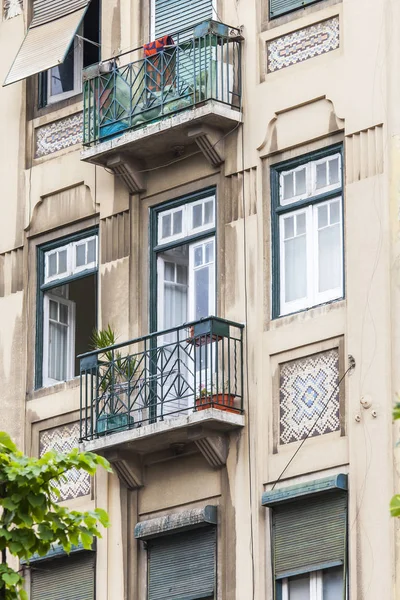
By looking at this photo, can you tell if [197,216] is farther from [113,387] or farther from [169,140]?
[113,387]

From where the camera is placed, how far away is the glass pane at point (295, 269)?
27.2m

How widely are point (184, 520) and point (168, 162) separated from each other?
15.0 feet

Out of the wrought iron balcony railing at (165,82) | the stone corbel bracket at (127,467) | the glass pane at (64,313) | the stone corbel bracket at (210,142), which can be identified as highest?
the wrought iron balcony railing at (165,82)

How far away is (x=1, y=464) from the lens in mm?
22281

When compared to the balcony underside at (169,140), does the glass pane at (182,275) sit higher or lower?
lower

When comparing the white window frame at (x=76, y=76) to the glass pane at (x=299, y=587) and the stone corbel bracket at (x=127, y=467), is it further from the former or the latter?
the glass pane at (x=299, y=587)

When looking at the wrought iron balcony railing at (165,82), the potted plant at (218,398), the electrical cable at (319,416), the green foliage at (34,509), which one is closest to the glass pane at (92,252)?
the wrought iron balcony railing at (165,82)

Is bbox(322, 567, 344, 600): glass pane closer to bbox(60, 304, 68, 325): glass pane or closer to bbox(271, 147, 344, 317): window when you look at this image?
bbox(271, 147, 344, 317): window

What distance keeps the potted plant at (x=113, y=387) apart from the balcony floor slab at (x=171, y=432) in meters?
0.23

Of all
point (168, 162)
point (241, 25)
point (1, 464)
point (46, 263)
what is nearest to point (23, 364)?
point (46, 263)

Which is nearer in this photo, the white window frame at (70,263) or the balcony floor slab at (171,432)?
the balcony floor slab at (171,432)

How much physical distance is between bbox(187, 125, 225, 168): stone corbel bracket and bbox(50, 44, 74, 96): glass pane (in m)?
3.20

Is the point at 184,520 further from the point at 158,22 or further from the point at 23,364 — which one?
the point at 158,22

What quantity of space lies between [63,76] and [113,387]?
16.5ft
